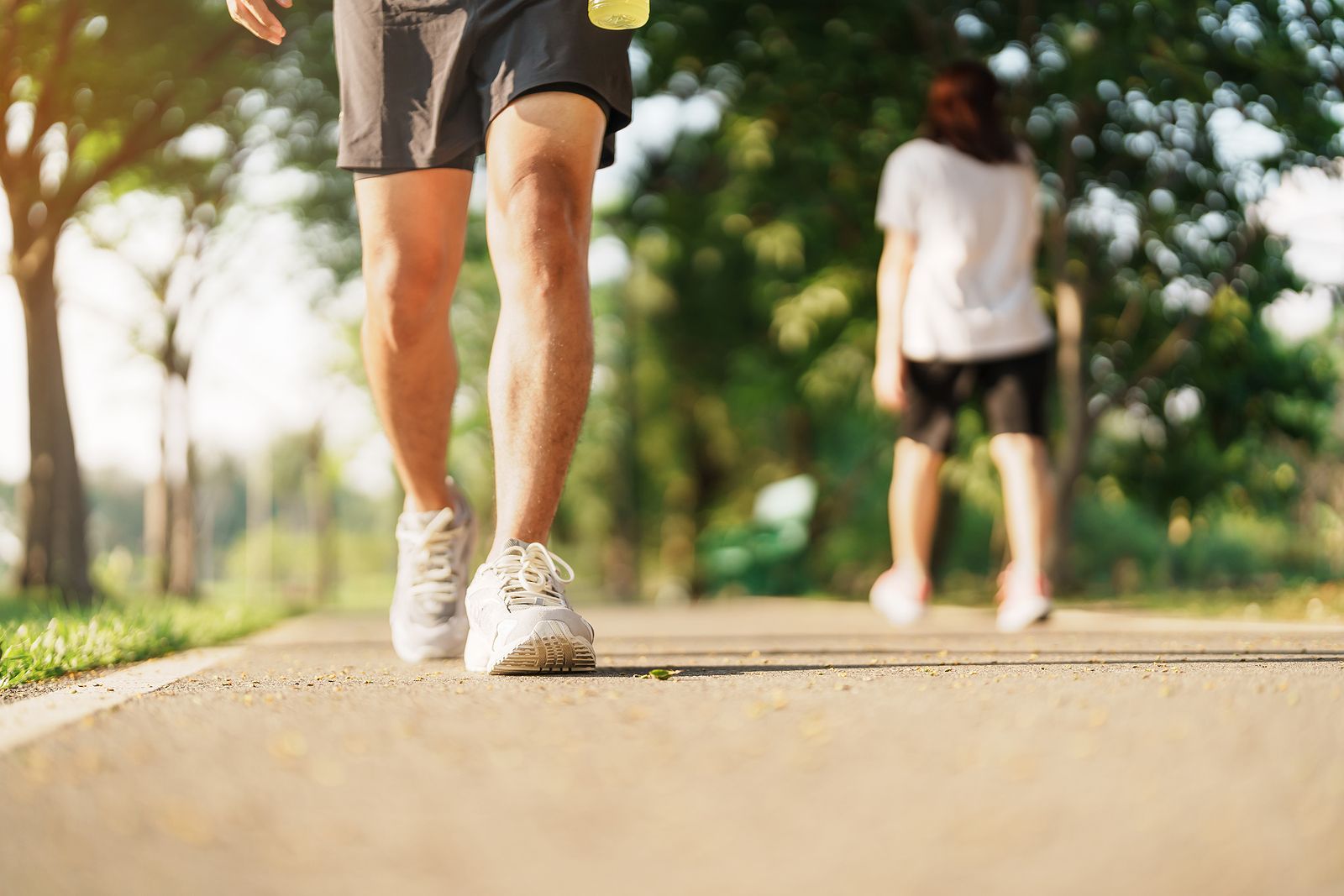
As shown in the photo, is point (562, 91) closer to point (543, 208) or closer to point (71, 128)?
point (543, 208)

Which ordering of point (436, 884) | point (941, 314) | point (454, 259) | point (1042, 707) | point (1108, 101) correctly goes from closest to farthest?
point (436, 884), point (1042, 707), point (454, 259), point (941, 314), point (1108, 101)

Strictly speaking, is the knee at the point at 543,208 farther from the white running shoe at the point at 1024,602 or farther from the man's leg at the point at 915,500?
the man's leg at the point at 915,500

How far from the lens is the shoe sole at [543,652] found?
2.79m

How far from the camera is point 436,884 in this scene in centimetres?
126

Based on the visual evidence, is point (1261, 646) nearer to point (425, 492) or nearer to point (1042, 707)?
point (1042, 707)

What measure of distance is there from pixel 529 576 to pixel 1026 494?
3145 mm

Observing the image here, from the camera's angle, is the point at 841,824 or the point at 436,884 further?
the point at 841,824

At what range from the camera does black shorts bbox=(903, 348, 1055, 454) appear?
5766mm

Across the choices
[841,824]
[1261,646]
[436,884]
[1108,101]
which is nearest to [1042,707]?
[841,824]

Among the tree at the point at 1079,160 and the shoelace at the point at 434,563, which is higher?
the tree at the point at 1079,160

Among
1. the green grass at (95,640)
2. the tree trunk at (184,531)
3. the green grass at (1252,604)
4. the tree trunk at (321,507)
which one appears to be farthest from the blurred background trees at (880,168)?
the tree trunk at (321,507)

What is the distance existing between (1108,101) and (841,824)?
940 centimetres

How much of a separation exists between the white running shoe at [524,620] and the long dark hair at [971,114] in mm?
3948

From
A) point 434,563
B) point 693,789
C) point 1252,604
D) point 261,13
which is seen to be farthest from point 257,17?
point 1252,604
